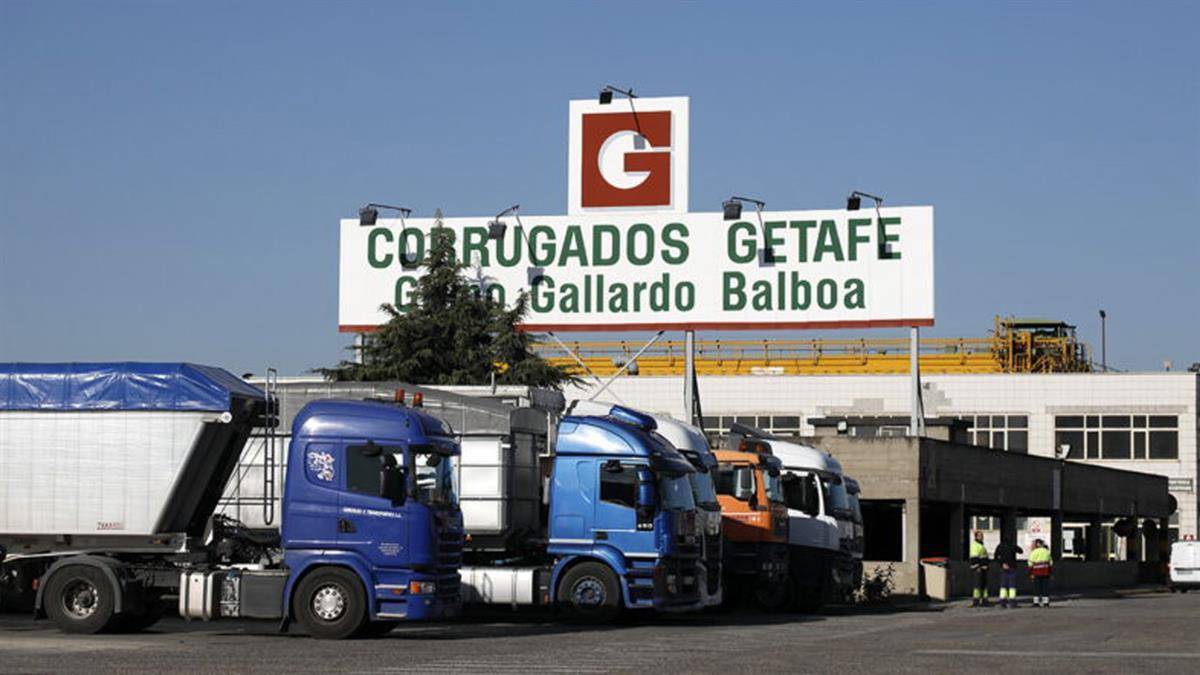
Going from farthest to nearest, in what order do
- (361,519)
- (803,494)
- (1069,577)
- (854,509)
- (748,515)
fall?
1. (1069,577)
2. (854,509)
3. (803,494)
4. (748,515)
5. (361,519)

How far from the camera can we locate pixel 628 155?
153ft

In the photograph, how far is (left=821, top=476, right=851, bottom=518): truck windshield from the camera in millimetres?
37906

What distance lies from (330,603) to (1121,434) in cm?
5156

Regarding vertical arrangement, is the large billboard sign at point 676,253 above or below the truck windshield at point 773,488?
above

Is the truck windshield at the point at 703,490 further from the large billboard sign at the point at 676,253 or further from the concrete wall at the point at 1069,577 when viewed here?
the concrete wall at the point at 1069,577

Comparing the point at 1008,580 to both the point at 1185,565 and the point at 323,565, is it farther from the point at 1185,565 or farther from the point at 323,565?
the point at 323,565

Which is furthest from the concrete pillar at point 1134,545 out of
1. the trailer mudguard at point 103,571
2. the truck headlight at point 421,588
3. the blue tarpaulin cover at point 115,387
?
the trailer mudguard at point 103,571

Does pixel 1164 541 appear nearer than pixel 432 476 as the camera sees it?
No

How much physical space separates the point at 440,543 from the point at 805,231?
23.4 m

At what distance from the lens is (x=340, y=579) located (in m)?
25.2

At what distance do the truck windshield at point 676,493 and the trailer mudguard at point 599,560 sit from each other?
40.9 inches

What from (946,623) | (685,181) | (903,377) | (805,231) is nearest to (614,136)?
(685,181)

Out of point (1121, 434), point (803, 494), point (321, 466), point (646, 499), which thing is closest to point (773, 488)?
point (803, 494)

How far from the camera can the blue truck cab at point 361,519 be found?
25.0 metres
